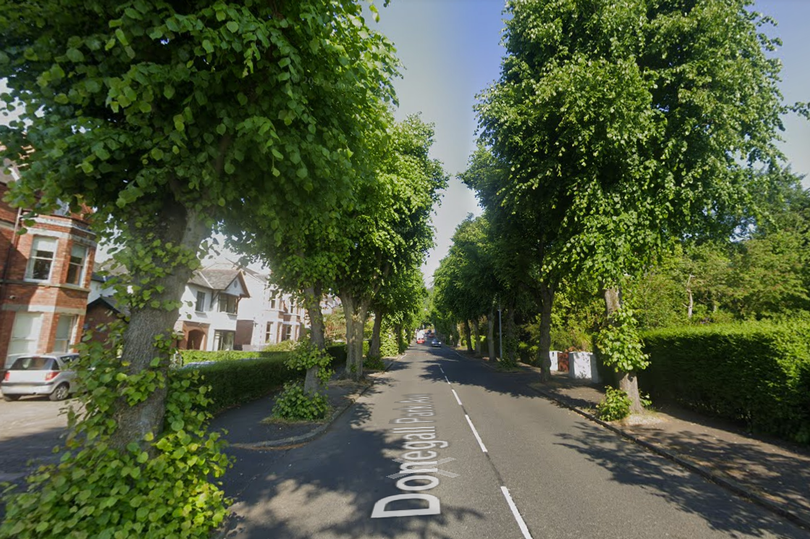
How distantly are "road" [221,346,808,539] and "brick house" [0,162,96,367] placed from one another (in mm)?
16688

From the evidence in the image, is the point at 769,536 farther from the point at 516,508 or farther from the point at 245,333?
the point at 245,333

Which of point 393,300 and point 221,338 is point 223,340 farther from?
point 393,300

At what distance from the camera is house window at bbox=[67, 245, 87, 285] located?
1980 centimetres

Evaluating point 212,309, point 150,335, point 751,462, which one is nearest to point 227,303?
point 212,309

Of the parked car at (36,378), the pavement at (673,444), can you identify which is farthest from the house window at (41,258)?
the pavement at (673,444)

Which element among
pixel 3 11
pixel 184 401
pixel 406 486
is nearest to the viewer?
pixel 3 11

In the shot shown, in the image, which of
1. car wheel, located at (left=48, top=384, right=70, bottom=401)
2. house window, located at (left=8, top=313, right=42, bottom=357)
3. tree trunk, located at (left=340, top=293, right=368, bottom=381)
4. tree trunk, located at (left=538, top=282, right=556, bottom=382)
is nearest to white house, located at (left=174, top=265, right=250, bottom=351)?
house window, located at (left=8, top=313, right=42, bottom=357)

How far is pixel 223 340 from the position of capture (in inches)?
1508

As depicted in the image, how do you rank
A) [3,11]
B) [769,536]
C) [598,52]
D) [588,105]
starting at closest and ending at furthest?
[3,11] → [769,536] → [588,105] → [598,52]

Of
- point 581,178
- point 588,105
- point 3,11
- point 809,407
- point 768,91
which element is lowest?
point 809,407

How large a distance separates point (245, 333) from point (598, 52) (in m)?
43.8

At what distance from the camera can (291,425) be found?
10648 mm

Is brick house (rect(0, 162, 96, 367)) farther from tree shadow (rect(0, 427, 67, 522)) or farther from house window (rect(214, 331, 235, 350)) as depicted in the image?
house window (rect(214, 331, 235, 350))

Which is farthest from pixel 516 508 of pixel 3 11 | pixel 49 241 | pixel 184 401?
pixel 49 241
